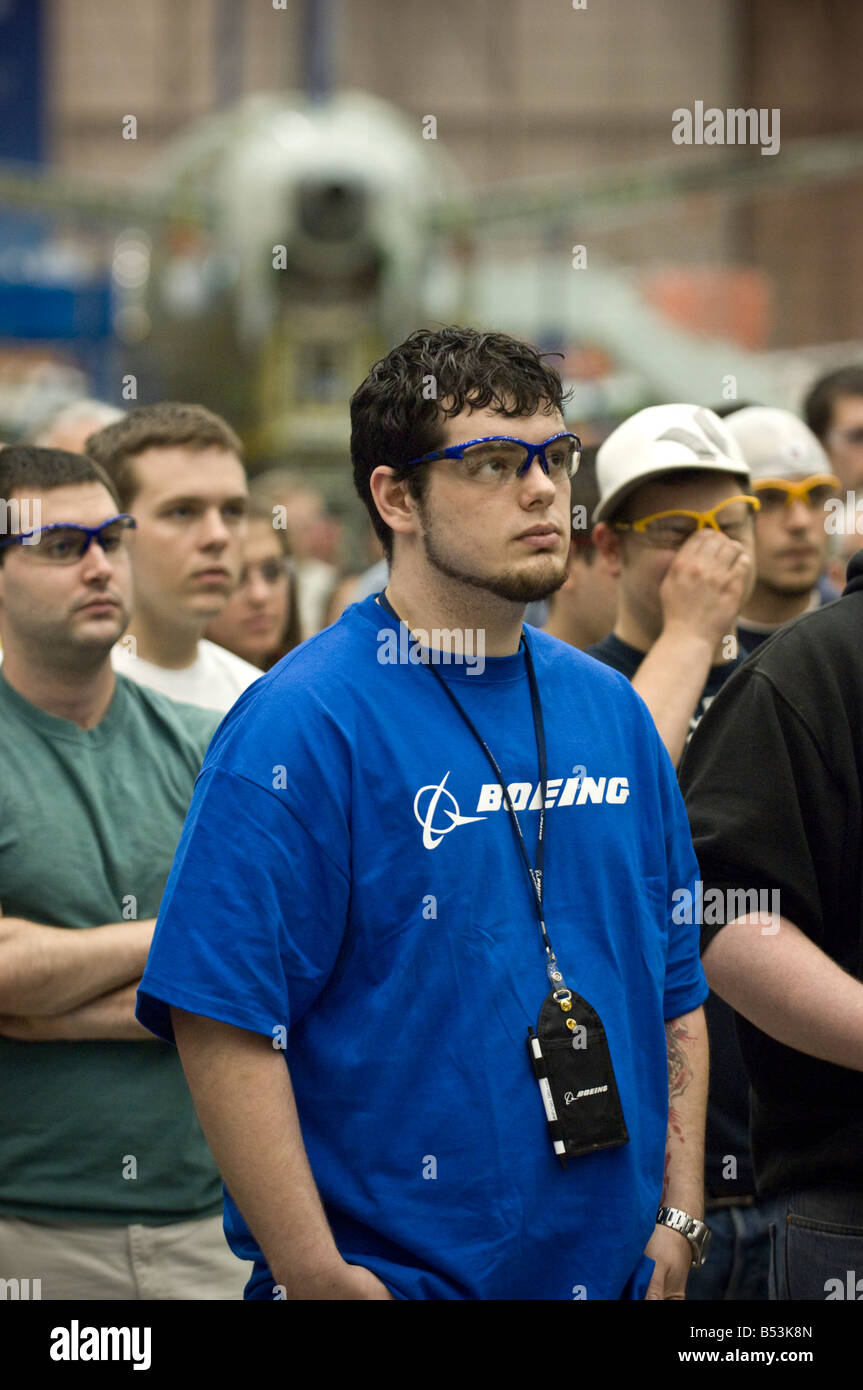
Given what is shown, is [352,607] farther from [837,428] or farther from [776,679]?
[837,428]

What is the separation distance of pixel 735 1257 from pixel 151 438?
7.59 feet

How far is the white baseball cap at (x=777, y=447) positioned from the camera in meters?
3.88

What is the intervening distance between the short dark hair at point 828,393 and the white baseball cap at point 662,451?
235 centimetres

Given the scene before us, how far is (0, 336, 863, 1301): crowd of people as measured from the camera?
2043 mm

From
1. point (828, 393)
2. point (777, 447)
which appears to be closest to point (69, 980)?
point (777, 447)

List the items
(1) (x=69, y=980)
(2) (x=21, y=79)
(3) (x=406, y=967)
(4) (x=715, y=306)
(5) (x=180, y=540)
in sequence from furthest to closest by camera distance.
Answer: (4) (x=715, y=306), (2) (x=21, y=79), (5) (x=180, y=540), (1) (x=69, y=980), (3) (x=406, y=967)

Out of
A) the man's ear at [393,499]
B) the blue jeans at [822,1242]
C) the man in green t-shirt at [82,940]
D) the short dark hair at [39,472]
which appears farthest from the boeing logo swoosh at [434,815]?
the short dark hair at [39,472]

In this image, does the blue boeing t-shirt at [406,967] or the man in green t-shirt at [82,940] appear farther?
the man in green t-shirt at [82,940]

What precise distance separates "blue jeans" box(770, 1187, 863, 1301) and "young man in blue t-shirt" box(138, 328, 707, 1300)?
21 centimetres

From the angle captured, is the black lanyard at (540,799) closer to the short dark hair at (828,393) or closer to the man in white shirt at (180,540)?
the man in white shirt at (180,540)

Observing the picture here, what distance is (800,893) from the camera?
2.31m

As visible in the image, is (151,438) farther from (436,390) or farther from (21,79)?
(21,79)

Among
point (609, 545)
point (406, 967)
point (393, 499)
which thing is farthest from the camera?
point (609, 545)

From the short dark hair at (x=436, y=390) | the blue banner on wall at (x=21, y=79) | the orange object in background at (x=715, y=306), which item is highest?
the blue banner on wall at (x=21, y=79)
